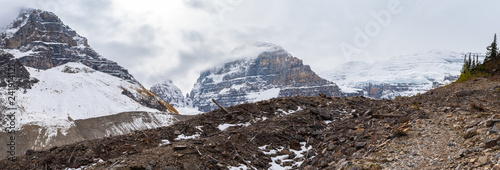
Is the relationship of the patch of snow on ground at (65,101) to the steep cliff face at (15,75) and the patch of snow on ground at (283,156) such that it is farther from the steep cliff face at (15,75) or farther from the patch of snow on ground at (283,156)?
the patch of snow on ground at (283,156)

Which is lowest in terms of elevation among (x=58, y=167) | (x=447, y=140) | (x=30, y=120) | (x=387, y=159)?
(x=30, y=120)

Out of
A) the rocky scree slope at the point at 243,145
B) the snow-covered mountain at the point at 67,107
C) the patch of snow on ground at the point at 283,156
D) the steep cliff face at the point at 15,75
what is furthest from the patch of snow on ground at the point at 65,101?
the patch of snow on ground at the point at 283,156

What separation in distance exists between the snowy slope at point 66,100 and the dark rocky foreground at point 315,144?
9503 cm

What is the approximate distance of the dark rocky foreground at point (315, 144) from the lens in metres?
8.04

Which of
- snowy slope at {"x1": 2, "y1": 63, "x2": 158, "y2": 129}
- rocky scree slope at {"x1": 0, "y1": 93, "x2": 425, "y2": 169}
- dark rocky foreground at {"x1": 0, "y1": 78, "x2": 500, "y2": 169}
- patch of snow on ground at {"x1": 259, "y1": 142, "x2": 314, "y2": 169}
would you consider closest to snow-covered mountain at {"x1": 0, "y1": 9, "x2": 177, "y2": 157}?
snowy slope at {"x1": 2, "y1": 63, "x2": 158, "y2": 129}

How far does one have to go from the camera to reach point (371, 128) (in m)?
12.2

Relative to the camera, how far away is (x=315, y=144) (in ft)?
44.8

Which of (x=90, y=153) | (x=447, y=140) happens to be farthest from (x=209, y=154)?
(x=447, y=140)

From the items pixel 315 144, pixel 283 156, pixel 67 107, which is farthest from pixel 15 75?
pixel 315 144

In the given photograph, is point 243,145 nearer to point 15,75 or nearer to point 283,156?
point 283,156

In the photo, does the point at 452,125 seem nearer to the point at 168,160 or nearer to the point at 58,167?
the point at 168,160

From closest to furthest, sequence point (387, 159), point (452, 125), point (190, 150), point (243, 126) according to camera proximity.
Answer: point (387, 159) → point (452, 125) → point (190, 150) → point (243, 126)

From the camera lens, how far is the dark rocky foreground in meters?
8.04

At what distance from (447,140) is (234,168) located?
284 inches
